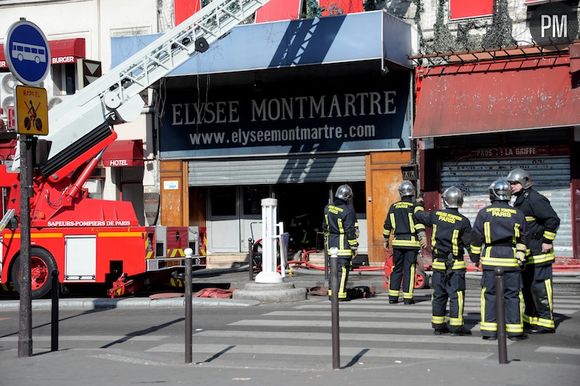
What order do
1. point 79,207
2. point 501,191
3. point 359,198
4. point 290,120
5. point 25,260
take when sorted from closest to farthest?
point 25,260 < point 501,191 < point 79,207 < point 359,198 < point 290,120

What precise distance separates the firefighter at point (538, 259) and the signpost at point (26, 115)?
5517mm

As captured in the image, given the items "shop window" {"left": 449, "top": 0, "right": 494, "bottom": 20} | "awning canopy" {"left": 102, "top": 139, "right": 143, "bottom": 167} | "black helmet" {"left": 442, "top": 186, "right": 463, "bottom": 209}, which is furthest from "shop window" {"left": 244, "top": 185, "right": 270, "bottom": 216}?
"black helmet" {"left": 442, "top": 186, "right": 463, "bottom": 209}

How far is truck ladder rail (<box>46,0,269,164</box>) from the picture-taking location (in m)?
17.9

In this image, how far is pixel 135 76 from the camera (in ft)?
62.8

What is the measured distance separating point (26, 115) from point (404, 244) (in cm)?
617

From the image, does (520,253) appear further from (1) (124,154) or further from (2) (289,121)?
(1) (124,154)

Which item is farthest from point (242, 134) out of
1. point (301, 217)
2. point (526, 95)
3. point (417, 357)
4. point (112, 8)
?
point (417, 357)

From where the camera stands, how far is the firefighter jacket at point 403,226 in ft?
46.4

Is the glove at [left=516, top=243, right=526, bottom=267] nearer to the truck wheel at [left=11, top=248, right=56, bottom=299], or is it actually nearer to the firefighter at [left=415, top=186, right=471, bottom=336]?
the firefighter at [left=415, top=186, right=471, bottom=336]

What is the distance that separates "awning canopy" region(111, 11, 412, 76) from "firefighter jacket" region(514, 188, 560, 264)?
10.3 meters

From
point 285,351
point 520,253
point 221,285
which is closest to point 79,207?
point 221,285

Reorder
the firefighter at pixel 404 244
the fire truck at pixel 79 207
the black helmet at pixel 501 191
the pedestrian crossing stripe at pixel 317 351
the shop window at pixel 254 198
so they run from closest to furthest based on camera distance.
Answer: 1. the pedestrian crossing stripe at pixel 317 351
2. the black helmet at pixel 501 191
3. the firefighter at pixel 404 244
4. the fire truck at pixel 79 207
5. the shop window at pixel 254 198

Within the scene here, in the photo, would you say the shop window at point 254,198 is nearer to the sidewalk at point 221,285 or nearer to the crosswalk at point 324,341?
the sidewalk at point 221,285

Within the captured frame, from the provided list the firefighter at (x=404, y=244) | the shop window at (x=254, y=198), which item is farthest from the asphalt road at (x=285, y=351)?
the shop window at (x=254, y=198)
